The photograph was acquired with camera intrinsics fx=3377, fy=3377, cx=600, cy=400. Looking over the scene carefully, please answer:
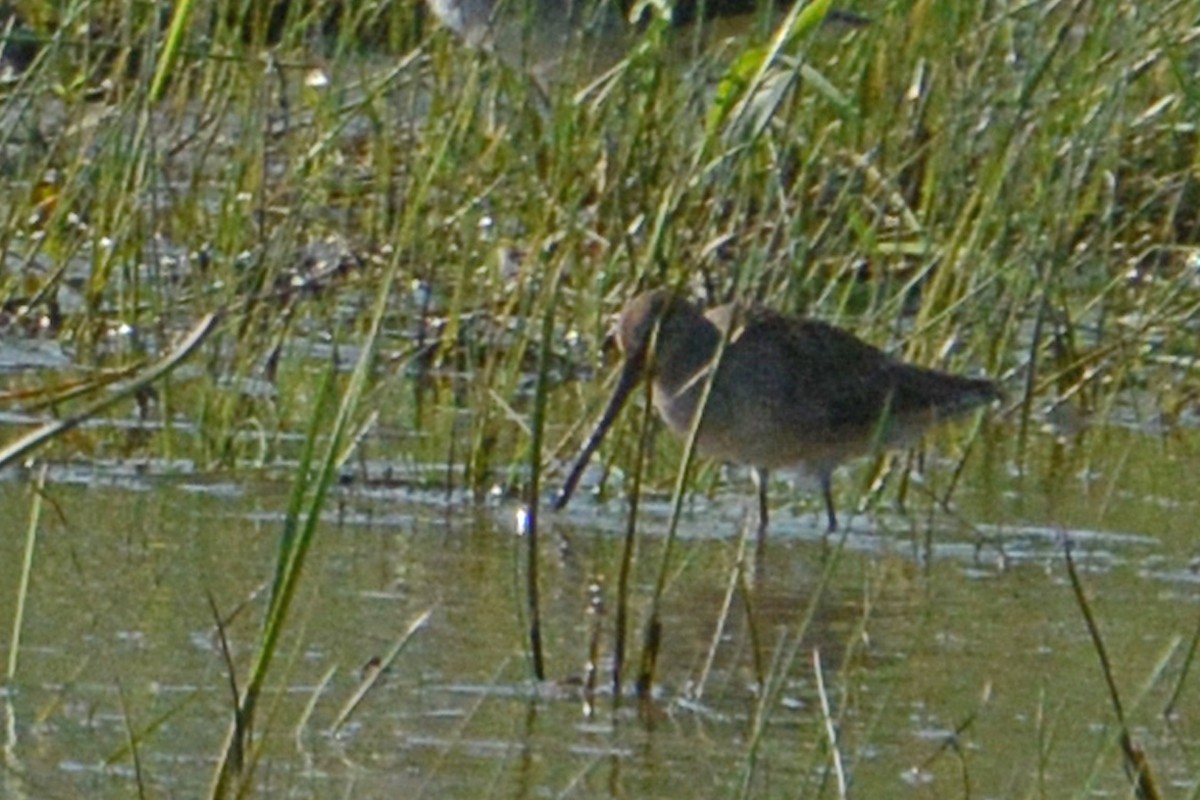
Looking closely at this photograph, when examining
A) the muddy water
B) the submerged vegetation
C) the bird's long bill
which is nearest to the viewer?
the muddy water

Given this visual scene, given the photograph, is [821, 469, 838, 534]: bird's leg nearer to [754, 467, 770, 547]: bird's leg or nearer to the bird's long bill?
[754, 467, 770, 547]: bird's leg

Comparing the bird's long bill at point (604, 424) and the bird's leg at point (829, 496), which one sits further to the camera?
the bird's leg at point (829, 496)

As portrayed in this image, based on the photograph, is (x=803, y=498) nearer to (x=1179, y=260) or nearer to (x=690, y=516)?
(x=690, y=516)

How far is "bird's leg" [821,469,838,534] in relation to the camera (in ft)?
19.2

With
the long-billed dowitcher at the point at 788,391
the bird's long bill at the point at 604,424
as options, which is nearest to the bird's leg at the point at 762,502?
the long-billed dowitcher at the point at 788,391

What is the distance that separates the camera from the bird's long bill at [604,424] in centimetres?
551

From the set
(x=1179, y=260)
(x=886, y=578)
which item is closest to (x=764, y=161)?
(x=1179, y=260)

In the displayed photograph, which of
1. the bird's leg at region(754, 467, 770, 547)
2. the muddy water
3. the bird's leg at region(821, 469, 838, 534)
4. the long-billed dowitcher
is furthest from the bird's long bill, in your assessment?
the bird's leg at region(821, 469, 838, 534)

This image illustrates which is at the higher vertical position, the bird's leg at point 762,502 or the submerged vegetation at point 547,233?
the submerged vegetation at point 547,233

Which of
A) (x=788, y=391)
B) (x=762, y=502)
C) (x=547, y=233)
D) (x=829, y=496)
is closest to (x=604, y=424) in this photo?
(x=762, y=502)

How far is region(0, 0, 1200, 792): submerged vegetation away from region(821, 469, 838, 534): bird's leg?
0.11 meters

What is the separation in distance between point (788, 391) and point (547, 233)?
31.0 inches

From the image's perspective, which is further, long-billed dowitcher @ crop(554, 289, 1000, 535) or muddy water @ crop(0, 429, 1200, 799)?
long-billed dowitcher @ crop(554, 289, 1000, 535)

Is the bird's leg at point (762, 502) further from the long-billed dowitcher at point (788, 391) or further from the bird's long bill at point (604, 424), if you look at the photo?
the bird's long bill at point (604, 424)
